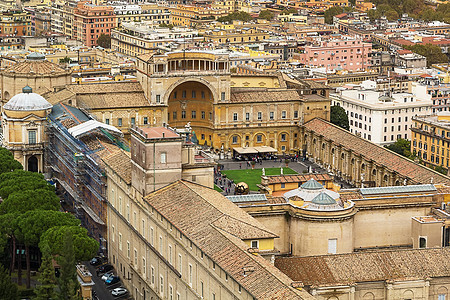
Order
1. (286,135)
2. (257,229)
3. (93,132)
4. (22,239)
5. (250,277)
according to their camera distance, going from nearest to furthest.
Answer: (250,277), (257,229), (22,239), (93,132), (286,135)

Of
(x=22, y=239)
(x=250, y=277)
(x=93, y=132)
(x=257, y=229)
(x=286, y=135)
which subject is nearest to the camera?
(x=250, y=277)

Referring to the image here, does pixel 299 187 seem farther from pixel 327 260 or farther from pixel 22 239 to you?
pixel 22 239

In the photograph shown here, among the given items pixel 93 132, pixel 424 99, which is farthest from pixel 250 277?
pixel 424 99

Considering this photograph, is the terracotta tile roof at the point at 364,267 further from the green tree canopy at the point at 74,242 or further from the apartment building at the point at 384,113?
the apartment building at the point at 384,113

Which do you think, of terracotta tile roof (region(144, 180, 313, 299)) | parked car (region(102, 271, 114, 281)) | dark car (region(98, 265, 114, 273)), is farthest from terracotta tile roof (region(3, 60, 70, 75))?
terracotta tile roof (region(144, 180, 313, 299))

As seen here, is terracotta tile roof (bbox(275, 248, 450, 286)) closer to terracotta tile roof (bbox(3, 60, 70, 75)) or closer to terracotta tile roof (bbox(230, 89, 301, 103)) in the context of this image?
terracotta tile roof (bbox(230, 89, 301, 103))

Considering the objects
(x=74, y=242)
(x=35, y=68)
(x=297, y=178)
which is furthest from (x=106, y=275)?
(x=35, y=68)
